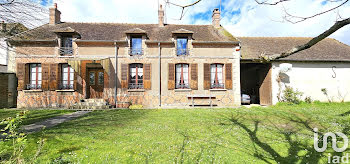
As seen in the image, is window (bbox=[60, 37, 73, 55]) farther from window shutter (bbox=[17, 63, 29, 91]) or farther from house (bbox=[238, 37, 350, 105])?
house (bbox=[238, 37, 350, 105])

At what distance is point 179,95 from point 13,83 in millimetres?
11039

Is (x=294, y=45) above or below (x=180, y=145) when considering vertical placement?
above

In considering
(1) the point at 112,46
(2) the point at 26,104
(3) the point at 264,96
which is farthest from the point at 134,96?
(3) the point at 264,96

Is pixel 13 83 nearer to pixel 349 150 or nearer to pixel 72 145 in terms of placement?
pixel 72 145

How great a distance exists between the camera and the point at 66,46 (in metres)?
11.1

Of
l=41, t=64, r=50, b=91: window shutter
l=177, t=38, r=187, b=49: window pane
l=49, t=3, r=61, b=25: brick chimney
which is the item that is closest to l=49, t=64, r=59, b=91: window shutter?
l=41, t=64, r=50, b=91: window shutter

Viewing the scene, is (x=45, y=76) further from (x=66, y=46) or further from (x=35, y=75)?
(x=66, y=46)

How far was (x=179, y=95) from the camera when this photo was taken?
11.2 meters

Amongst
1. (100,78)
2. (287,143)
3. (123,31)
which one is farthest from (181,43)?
(287,143)

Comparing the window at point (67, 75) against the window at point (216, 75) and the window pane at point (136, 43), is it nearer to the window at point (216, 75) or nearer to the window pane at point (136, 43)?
the window pane at point (136, 43)

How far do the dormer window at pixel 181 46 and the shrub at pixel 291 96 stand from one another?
7131 mm

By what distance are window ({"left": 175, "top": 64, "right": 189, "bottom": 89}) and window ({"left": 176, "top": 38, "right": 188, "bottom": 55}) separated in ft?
2.93

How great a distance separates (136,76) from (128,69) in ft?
2.29

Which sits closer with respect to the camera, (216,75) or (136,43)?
(136,43)
